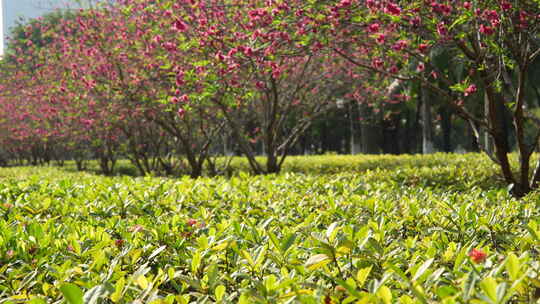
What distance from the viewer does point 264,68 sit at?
7594 millimetres

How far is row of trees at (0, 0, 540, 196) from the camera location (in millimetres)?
5883

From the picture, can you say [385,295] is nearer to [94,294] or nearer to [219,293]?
[219,293]

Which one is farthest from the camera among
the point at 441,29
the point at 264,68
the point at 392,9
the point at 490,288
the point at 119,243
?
the point at 264,68

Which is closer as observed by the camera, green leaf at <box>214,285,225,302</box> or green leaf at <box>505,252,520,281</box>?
green leaf at <box>505,252,520,281</box>

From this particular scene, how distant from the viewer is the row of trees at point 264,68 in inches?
232

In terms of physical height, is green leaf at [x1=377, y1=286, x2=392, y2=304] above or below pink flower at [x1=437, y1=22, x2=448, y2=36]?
below

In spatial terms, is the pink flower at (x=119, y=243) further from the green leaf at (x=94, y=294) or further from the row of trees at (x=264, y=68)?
the row of trees at (x=264, y=68)

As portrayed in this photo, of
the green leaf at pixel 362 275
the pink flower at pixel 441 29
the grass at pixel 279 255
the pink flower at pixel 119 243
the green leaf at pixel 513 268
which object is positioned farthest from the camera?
the pink flower at pixel 441 29

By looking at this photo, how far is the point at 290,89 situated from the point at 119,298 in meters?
11.4

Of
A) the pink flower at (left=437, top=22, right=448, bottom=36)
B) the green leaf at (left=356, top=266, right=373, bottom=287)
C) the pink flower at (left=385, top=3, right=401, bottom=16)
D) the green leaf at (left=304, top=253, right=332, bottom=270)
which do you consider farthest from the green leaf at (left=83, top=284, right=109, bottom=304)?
the pink flower at (left=437, top=22, right=448, bottom=36)

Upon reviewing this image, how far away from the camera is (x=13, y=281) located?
6.84 feet

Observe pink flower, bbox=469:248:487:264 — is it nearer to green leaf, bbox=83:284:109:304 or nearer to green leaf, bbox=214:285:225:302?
green leaf, bbox=214:285:225:302

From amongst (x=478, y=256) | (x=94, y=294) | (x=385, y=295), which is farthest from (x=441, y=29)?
(x=94, y=294)

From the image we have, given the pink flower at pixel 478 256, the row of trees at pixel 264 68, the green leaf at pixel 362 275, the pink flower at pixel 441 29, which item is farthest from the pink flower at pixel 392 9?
the green leaf at pixel 362 275
